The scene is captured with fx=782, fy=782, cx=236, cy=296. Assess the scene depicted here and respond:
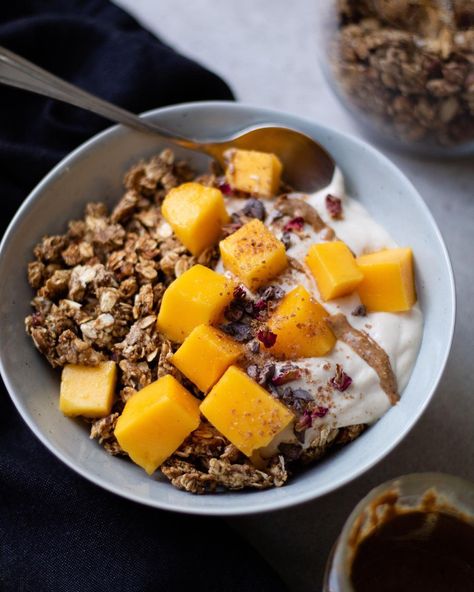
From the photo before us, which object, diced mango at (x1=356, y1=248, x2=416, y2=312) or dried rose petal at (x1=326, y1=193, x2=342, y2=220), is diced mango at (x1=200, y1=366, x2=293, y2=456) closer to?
diced mango at (x1=356, y1=248, x2=416, y2=312)

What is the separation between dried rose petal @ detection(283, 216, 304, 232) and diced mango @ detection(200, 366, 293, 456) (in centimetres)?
39

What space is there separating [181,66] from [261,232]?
0.64 meters

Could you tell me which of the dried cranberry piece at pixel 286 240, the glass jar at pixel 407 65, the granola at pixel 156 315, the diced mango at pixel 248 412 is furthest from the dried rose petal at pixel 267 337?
the glass jar at pixel 407 65

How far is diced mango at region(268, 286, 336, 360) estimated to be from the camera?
1.55m

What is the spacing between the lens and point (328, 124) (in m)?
2.20

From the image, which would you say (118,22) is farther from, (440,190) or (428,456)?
(428,456)

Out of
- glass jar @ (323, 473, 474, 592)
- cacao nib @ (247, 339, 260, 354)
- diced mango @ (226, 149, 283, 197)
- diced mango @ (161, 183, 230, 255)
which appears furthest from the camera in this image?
diced mango @ (226, 149, 283, 197)

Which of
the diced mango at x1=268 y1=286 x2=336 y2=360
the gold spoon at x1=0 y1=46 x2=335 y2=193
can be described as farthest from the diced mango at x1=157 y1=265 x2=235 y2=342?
the gold spoon at x1=0 y1=46 x2=335 y2=193

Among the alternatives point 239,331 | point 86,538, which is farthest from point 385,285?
point 86,538

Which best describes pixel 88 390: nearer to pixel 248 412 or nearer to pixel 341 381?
pixel 248 412

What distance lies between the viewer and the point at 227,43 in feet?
7.64

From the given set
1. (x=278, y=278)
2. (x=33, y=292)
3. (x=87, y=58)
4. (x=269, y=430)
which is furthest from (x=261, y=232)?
(x=87, y=58)

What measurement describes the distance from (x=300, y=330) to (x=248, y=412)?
20cm

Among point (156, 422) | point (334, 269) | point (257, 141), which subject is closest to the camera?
point (156, 422)
